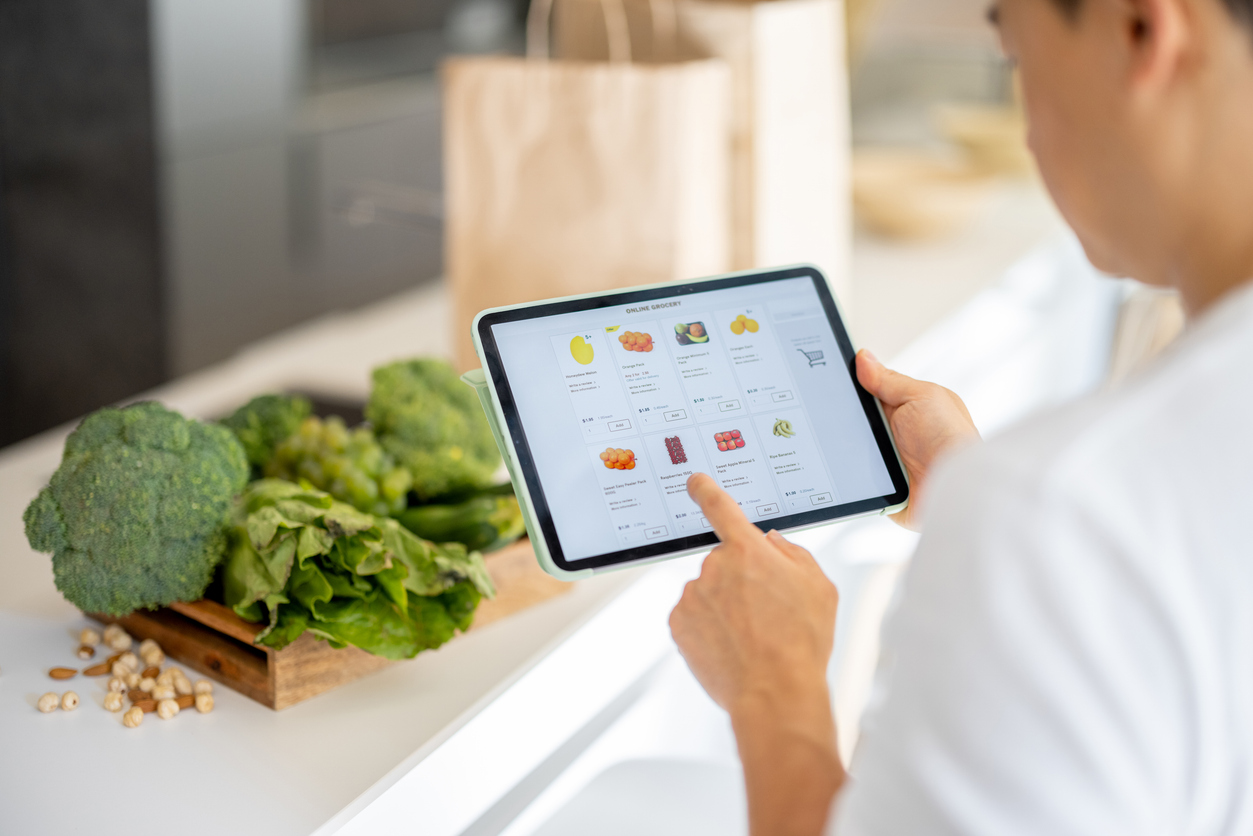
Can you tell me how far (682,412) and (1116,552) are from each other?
0.41 m

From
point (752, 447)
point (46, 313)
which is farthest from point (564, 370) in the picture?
point (46, 313)

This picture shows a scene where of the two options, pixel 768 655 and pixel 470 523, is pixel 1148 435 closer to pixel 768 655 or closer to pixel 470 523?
pixel 768 655

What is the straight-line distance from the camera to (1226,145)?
0.45 meters

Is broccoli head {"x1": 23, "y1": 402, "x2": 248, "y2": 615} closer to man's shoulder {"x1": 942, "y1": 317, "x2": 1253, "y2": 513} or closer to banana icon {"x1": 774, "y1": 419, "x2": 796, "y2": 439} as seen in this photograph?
banana icon {"x1": 774, "y1": 419, "x2": 796, "y2": 439}

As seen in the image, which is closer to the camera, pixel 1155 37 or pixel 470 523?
pixel 1155 37

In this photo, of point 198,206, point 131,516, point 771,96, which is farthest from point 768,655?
point 198,206

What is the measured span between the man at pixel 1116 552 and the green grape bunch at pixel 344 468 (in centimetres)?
59

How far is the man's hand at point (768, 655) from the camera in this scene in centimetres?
56

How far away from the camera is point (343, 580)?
0.81 metres

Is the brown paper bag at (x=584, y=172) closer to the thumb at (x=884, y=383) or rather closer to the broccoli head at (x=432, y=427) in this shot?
the broccoli head at (x=432, y=427)

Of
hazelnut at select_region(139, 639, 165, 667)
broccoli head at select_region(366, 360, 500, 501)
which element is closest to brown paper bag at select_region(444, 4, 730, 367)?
broccoli head at select_region(366, 360, 500, 501)

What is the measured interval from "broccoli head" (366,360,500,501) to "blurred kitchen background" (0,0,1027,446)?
785mm

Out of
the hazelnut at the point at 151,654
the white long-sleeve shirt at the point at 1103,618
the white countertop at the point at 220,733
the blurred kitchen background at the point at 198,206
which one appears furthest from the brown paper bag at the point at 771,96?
the white long-sleeve shirt at the point at 1103,618

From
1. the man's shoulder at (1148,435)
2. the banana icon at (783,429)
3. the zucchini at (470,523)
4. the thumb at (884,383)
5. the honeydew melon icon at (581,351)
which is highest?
the man's shoulder at (1148,435)
